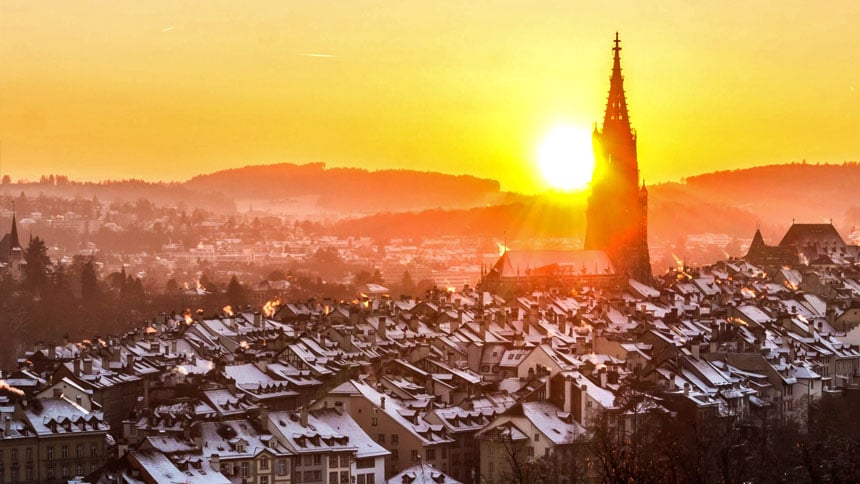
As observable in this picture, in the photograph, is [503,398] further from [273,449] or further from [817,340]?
[817,340]

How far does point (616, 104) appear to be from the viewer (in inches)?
5886

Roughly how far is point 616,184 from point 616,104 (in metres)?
5.82

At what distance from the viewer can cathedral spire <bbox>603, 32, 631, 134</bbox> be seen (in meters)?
149

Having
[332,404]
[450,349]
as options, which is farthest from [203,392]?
[450,349]

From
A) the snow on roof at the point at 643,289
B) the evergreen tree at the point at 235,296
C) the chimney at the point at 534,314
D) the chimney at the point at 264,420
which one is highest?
the chimney at the point at 264,420

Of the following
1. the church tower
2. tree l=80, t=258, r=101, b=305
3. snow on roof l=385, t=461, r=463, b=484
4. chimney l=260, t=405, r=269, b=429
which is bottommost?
tree l=80, t=258, r=101, b=305

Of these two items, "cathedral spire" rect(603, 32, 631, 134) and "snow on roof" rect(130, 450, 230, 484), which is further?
"cathedral spire" rect(603, 32, 631, 134)

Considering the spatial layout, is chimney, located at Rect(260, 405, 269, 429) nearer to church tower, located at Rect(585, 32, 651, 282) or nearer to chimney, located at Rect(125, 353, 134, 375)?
chimney, located at Rect(125, 353, 134, 375)

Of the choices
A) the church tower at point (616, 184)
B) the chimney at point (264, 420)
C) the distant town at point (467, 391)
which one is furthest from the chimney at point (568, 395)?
the church tower at point (616, 184)

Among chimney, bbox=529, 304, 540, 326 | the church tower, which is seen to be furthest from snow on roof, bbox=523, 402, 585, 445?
the church tower

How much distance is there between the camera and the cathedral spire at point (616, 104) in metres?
149

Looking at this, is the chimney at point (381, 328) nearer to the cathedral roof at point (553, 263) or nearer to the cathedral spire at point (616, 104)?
the cathedral roof at point (553, 263)

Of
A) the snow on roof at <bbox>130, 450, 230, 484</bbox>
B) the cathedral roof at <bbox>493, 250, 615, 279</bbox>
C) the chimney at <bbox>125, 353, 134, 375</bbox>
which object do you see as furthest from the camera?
the cathedral roof at <bbox>493, 250, 615, 279</bbox>

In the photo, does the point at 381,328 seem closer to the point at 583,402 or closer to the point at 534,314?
the point at 534,314
